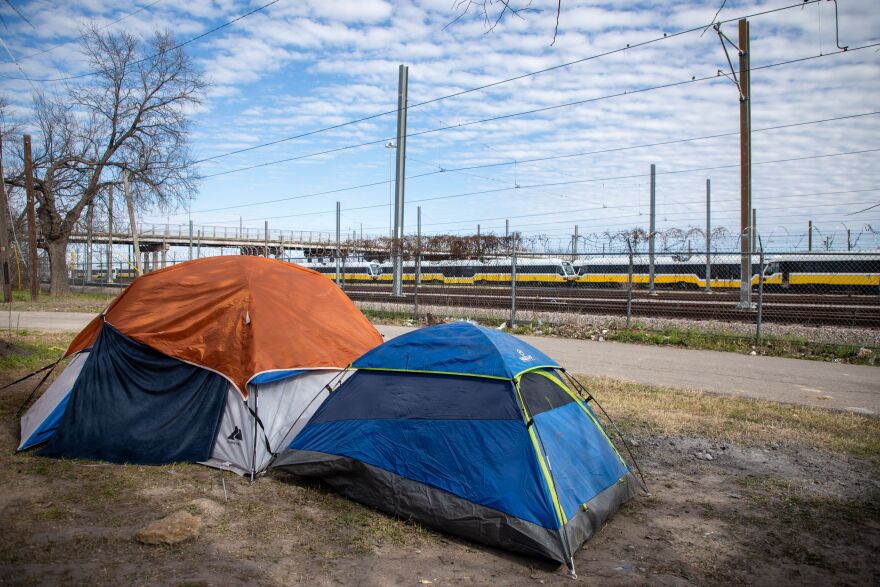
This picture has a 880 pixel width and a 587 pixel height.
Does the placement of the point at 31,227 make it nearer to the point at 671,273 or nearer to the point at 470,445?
the point at 470,445

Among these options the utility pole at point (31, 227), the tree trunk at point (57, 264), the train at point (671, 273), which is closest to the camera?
the utility pole at point (31, 227)

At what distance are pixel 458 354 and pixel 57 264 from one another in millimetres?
32179

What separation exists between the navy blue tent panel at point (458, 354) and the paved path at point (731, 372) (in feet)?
17.4

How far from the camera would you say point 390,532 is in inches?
177

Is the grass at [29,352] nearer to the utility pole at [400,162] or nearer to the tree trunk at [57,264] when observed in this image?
the utility pole at [400,162]

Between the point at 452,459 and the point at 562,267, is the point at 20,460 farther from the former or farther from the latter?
the point at 562,267

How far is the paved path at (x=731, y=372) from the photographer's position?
897cm

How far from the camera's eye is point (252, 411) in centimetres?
558

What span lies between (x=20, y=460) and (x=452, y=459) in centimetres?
408

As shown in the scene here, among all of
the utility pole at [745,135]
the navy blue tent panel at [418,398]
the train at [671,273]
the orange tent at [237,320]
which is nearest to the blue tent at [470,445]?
the navy blue tent panel at [418,398]

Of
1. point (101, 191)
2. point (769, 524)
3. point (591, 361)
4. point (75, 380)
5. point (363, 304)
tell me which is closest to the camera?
point (769, 524)

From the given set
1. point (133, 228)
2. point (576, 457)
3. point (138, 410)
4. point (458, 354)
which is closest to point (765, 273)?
point (133, 228)

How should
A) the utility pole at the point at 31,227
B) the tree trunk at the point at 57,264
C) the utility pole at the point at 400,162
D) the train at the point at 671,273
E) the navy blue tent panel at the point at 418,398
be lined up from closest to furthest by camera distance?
the navy blue tent panel at the point at 418,398, the utility pole at the point at 400,162, the utility pole at the point at 31,227, the train at the point at 671,273, the tree trunk at the point at 57,264

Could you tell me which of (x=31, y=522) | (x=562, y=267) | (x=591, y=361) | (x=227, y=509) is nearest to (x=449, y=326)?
(x=227, y=509)
